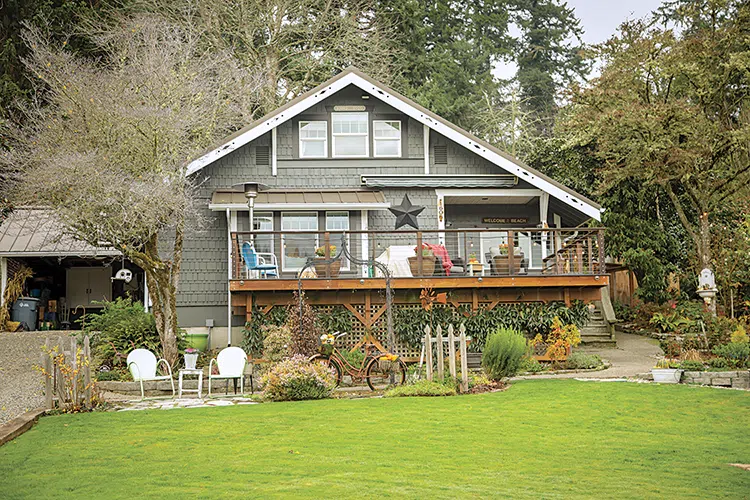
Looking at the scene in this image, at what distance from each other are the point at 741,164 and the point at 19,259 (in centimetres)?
2175

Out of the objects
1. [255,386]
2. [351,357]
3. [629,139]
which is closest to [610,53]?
[629,139]

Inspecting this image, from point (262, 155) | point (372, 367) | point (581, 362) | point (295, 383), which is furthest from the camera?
point (262, 155)

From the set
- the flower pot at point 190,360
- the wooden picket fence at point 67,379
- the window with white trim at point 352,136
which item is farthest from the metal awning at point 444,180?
the wooden picket fence at point 67,379

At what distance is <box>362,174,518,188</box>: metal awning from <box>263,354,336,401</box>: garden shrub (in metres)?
8.74

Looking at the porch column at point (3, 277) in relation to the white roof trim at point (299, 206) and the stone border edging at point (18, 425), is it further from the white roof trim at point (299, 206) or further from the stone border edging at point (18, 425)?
the stone border edging at point (18, 425)

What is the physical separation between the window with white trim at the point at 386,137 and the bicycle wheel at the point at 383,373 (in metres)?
6.71

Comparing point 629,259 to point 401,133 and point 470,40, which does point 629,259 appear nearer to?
point 401,133

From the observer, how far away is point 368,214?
2272cm

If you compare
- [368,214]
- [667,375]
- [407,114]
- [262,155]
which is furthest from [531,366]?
[262,155]

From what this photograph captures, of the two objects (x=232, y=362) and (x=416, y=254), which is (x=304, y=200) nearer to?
(x=416, y=254)

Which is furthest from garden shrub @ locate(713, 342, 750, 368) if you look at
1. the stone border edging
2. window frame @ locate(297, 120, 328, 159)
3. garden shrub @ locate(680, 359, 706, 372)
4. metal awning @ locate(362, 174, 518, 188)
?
the stone border edging

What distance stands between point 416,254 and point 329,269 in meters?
2.07

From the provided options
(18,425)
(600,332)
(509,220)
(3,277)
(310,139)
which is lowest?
(18,425)

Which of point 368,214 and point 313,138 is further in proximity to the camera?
point 313,138
